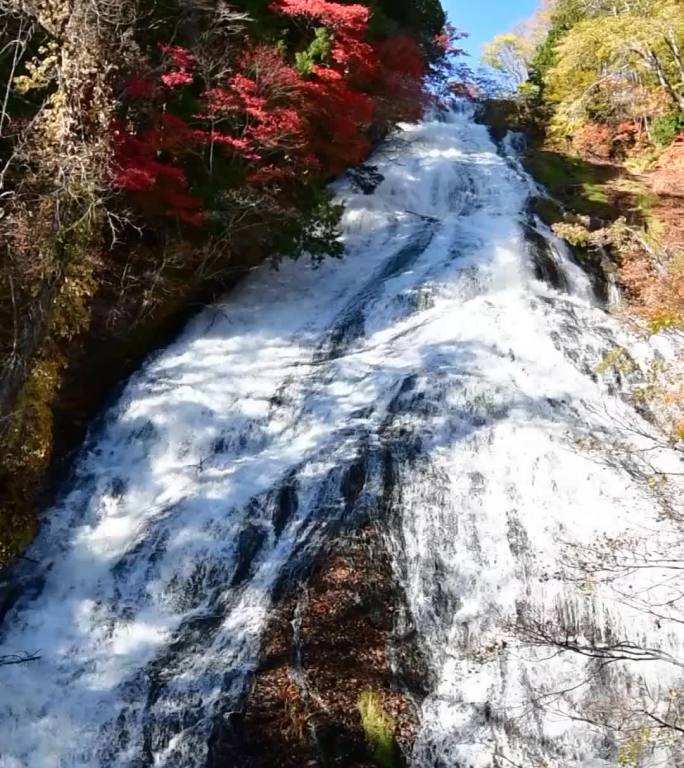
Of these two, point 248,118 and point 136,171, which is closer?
point 136,171

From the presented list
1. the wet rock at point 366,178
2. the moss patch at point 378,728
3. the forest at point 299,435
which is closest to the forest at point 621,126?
the forest at point 299,435

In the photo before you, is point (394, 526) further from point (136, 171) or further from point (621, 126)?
point (621, 126)

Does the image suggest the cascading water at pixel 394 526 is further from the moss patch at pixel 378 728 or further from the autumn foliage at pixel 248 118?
the autumn foliage at pixel 248 118

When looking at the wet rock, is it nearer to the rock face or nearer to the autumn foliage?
the autumn foliage

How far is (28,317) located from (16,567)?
3233mm

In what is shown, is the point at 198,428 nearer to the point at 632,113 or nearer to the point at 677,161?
the point at 677,161

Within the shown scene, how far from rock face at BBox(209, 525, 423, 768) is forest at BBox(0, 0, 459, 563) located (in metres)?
4.07

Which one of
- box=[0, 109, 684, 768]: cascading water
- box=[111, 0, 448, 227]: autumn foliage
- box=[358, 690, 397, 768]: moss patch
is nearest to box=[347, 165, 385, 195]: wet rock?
box=[111, 0, 448, 227]: autumn foliage

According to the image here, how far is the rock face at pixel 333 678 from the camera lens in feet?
23.8

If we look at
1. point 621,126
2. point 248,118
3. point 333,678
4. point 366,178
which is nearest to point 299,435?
point 333,678

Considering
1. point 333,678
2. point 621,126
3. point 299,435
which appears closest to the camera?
point 333,678

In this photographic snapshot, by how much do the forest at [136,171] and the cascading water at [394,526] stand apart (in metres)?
0.91

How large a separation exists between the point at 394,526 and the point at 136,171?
23.5 ft

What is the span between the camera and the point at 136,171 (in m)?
12.2
